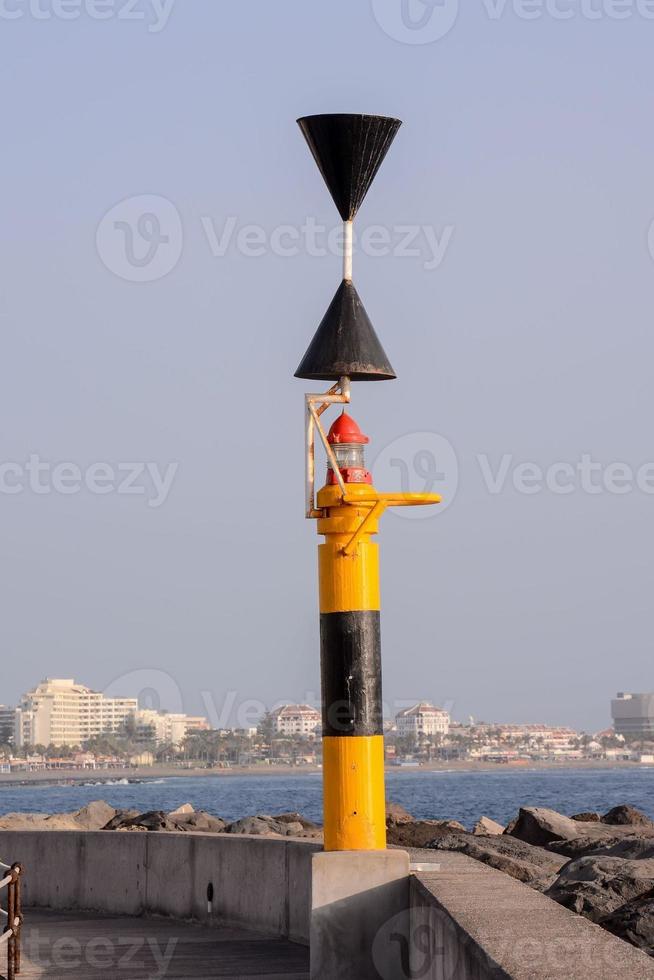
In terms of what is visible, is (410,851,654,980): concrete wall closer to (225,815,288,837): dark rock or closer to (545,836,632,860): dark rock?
(545,836,632,860): dark rock

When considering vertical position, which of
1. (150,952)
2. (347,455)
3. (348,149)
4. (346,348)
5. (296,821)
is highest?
(348,149)

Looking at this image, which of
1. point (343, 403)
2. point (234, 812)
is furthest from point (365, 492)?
point (234, 812)

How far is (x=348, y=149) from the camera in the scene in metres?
9.52

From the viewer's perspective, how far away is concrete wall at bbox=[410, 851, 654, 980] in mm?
5922

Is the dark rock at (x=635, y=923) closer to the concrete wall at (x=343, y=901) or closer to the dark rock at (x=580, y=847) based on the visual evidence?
the concrete wall at (x=343, y=901)

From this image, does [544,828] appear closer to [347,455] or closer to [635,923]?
[635,923]

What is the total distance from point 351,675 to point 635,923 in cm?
209

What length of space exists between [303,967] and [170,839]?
301 cm

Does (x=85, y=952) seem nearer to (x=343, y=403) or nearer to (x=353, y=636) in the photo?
(x=353, y=636)

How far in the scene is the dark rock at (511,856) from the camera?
13133mm

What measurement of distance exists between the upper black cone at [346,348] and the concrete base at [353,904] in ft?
9.39

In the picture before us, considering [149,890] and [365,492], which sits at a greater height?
[365,492]

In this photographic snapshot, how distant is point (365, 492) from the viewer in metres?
9.27

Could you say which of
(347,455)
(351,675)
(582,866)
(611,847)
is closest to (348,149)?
(347,455)
